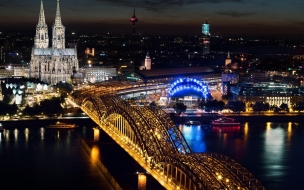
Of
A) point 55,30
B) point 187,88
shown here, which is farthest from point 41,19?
point 187,88

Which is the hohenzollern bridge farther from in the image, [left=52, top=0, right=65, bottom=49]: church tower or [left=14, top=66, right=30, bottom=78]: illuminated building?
[left=14, top=66, right=30, bottom=78]: illuminated building

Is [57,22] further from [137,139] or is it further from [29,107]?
[137,139]

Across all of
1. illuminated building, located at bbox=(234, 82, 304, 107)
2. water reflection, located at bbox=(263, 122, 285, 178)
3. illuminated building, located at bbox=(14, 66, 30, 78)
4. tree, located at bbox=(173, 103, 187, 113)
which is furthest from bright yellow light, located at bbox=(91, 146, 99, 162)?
illuminated building, located at bbox=(14, 66, 30, 78)

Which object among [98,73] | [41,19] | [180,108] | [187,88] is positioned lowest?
[180,108]

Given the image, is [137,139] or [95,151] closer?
[137,139]

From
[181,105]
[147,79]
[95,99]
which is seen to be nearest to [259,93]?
[181,105]

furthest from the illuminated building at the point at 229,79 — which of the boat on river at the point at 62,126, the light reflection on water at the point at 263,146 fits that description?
the boat on river at the point at 62,126

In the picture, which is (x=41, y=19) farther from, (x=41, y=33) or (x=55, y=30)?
(x=55, y=30)
